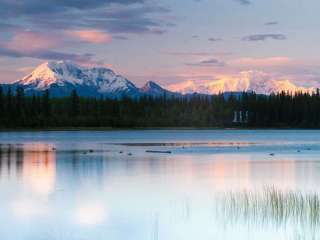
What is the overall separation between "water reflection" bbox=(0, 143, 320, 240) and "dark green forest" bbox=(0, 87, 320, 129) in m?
129

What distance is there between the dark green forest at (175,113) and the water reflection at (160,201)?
129235mm

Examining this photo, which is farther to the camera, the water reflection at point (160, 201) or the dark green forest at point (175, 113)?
the dark green forest at point (175, 113)

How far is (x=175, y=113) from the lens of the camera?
19400cm

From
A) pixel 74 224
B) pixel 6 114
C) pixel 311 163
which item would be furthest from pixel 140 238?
pixel 6 114

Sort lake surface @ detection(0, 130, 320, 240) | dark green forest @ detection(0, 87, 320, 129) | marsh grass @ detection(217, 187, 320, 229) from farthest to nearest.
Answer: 1. dark green forest @ detection(0, 87, 320, 129)
2. marsh grass @ detection(217, 187, 320, 229)
3. lake surface @ detection(0, 130, 320, 240)

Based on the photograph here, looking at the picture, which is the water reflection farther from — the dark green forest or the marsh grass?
the dark green forest

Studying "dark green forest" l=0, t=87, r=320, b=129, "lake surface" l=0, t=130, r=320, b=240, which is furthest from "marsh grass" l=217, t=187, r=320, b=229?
"dark green forest" l=0, t=87, r=320, b=129

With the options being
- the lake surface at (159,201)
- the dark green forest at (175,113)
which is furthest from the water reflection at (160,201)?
the dark green forest at (175,113)

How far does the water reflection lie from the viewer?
63.9ft

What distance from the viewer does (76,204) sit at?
2484cm

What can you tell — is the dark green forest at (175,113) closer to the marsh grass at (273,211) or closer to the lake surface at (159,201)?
the lake surface at (159,201)

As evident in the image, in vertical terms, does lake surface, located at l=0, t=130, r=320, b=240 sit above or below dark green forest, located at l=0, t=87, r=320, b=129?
below

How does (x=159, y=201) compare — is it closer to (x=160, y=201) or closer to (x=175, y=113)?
(x=160, y=201)

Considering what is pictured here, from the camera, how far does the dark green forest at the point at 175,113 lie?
567 feet
